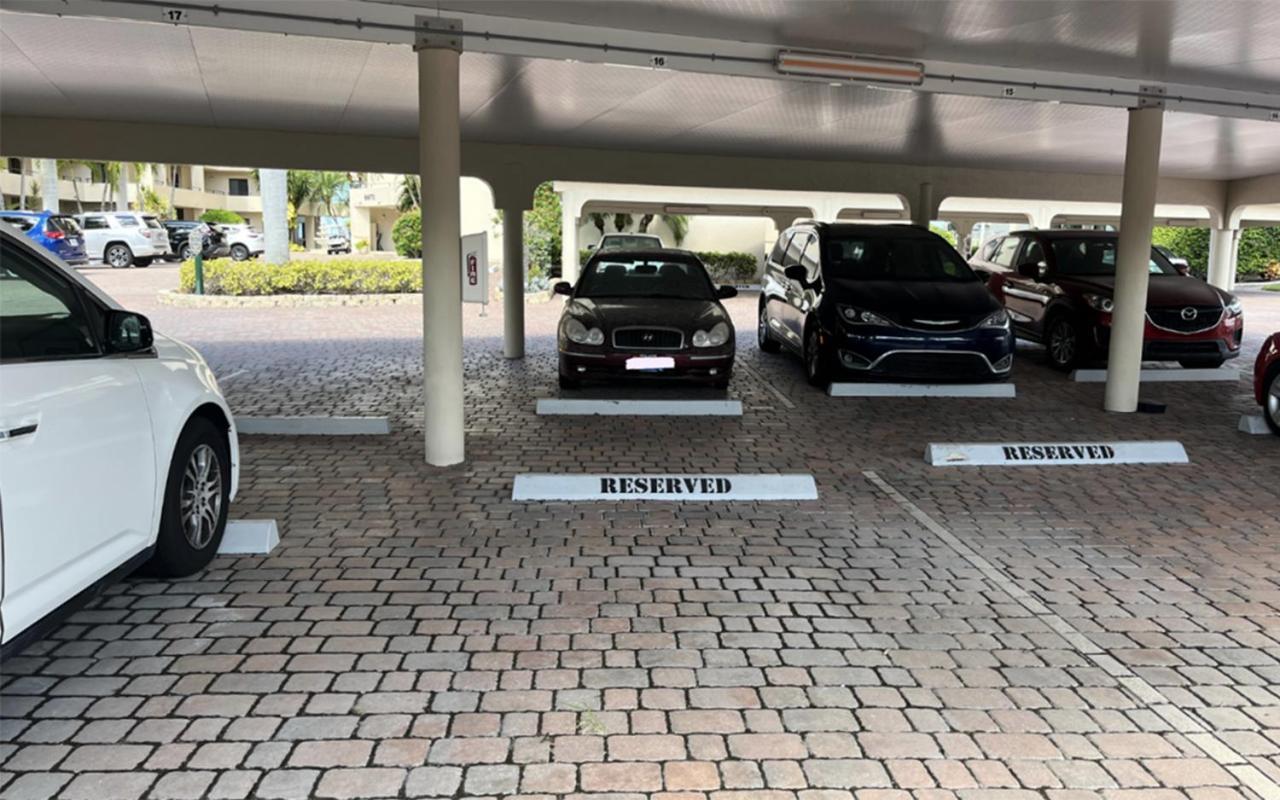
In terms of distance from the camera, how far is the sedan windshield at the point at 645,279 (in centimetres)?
1021

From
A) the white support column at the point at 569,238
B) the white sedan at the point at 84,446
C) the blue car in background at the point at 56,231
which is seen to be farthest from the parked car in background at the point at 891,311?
the blue car in background at the point at 56,231

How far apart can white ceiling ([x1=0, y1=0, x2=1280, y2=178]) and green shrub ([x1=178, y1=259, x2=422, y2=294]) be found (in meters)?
11.8

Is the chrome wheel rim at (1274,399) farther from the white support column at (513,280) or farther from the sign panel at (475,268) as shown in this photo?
the white support column at (513,280)

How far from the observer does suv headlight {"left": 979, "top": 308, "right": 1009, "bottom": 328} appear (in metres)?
9.70

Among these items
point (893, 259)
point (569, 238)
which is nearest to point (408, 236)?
point (569, 238)

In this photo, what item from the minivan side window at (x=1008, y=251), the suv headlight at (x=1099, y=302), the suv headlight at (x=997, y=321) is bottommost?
the suv headlight at (x=997, y=321)

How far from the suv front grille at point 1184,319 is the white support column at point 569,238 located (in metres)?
15.5

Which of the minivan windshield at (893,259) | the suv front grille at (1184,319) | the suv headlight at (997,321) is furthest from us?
the suv front grille at (1184,319)

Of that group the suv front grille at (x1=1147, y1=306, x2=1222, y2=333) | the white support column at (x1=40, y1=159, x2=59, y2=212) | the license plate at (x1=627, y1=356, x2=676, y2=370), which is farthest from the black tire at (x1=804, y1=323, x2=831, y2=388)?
the white support column at (x1=40, y1=159, x2=59, y2=212)

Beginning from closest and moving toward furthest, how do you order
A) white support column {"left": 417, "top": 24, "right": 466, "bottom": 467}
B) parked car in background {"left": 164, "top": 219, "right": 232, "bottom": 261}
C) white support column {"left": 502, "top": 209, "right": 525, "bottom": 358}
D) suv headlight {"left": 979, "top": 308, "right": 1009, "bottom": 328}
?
white support column {"left": 417, "top": 24, "right": 466, "bottom": 467} → suv headlight {"left": 979, "top": 308, "right": 1009, "bottom": 328} → white support column {"left": 502, "top": 209, "right": 525, "bottom": 358} → parked car in background {"left": 164, "top": 219, "right": 232, "bottom": 261}

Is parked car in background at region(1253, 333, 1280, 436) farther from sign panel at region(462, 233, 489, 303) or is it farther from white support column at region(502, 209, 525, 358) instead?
white support column at region(502, 209, 525, 358)

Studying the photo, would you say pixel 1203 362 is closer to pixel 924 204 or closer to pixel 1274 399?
pixel 1274 399

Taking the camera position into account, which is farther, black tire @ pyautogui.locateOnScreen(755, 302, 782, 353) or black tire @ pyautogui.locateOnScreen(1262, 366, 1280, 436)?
black tire @ pyautogui.locateOnScreen(755, 302, 782, 353)

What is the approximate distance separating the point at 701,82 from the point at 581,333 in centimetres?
262
